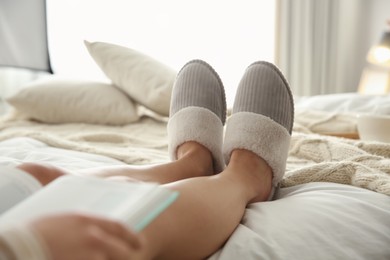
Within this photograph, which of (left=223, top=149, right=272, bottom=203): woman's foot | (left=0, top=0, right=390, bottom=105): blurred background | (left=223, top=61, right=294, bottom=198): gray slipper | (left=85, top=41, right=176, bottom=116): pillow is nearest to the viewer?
(left=223, top=149, right=272, bottom=203): woman's foot

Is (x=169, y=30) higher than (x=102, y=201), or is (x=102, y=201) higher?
(x=102, y=201)

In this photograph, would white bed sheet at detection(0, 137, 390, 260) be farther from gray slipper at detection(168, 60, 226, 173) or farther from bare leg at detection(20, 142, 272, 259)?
gray slipper at detection(168, 60, 226, 173)

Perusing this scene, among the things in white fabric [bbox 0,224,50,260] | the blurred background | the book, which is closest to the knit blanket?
the book

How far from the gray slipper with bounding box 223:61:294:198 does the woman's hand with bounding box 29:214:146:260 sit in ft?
1.60

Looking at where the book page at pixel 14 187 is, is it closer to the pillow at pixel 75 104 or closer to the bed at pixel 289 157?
the bed at pixel 289 157

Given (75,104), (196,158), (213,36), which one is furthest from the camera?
(213,36)

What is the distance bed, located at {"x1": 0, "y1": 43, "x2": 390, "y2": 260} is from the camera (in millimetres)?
523

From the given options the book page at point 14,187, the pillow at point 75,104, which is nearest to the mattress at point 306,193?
the book page at point 14,187

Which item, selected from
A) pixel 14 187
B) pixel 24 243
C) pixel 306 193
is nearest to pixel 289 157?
pixel 306 193

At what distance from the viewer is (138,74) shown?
5.05ft

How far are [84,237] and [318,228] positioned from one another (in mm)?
332

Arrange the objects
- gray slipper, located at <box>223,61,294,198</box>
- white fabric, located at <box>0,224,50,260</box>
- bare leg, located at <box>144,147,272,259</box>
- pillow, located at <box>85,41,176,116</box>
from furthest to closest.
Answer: pillow, located at <box>85,41,176,116</box> → gray slipper, located at <box>223,61,294,198</box> → bare leg, located at <box>144,147,272,259</box> → white fabric, located at <box>0,224,50,260</box>

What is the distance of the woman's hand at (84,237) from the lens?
283mm

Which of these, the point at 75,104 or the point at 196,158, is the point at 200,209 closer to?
the point at 196,158
